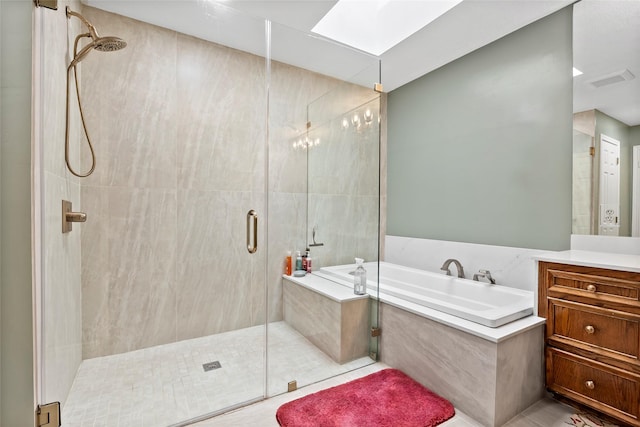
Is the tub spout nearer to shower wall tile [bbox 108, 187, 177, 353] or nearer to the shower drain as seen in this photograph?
the shower drain

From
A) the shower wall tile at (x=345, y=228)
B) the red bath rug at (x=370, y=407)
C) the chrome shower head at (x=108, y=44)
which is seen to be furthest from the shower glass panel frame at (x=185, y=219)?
the shower wall tile at (x=345, y=228)

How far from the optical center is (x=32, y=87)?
44.3 inches

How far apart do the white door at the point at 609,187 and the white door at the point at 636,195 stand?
0.07 meters

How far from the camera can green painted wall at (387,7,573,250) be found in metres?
2.14

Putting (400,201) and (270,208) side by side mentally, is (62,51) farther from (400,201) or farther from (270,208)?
(400,201)

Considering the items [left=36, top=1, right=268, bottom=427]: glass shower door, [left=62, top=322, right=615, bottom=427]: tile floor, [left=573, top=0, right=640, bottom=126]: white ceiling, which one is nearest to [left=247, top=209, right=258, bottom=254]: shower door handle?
[left=36, top=1, right=268, bottom=427]: glass shower door

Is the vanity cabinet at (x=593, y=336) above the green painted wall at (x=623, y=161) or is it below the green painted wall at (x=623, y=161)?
below

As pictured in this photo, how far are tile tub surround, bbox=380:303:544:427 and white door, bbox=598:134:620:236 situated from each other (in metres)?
0.81

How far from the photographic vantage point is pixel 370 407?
5.55 feet

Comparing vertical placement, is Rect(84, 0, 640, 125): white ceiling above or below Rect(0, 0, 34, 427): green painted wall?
above

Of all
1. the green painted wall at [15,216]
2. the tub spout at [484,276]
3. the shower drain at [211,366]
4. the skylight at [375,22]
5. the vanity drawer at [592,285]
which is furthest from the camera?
the tub spout at [484,276]

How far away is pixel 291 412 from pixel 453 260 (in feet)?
5.83

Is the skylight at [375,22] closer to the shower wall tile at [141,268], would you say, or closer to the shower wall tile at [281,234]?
the shower wall tile at [281,234]

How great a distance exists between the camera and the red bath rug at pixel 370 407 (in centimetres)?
157
